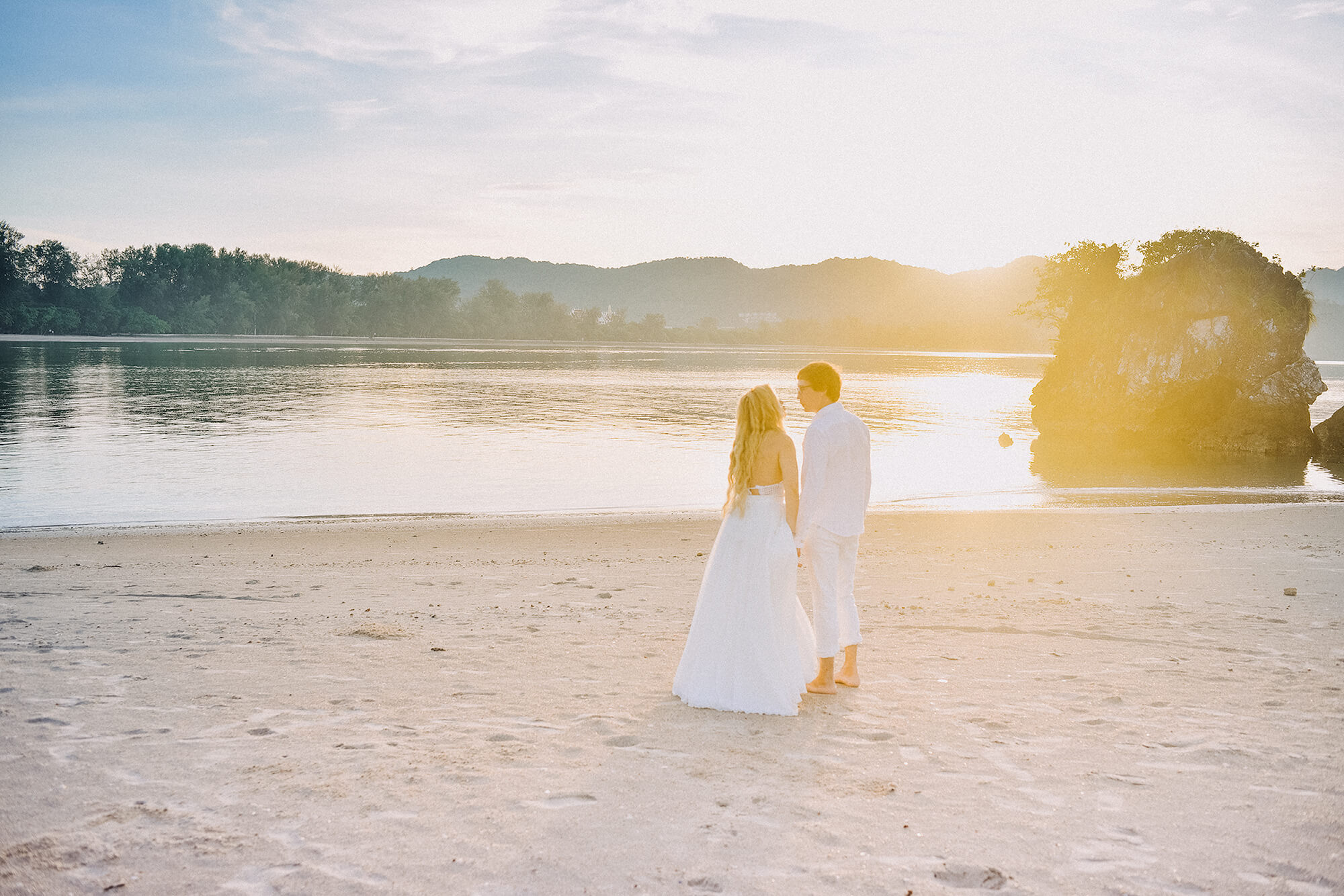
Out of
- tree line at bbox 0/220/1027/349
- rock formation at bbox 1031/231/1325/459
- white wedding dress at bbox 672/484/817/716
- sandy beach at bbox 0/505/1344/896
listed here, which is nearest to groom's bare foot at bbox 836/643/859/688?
sandy beach at bbox 0/505/1344/896

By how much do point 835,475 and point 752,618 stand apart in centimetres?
111

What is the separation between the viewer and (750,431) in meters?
6.02

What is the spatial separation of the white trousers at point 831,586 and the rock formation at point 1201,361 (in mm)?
32787

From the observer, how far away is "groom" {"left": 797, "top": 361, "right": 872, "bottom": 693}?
606 cm

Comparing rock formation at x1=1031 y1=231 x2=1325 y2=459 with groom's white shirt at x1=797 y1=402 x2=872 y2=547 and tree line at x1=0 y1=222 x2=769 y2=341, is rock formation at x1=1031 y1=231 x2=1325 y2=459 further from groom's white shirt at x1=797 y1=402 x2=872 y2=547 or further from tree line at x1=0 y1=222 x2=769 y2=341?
tree line at x1=0 y1=222 x2=769 y2=341

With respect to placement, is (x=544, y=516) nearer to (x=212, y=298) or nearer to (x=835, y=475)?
(x=835, y=475)

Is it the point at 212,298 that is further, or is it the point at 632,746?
the point at 212,298

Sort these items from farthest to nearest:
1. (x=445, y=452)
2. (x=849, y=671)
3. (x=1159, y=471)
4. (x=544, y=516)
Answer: (x=1159, y=471)
(x=445, y=452)
(x=544, y=516)
(x=849, y=671)

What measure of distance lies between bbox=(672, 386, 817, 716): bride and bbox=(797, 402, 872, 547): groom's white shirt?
0.10 m

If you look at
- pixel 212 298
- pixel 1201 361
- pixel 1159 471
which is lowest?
pixel 1159 471

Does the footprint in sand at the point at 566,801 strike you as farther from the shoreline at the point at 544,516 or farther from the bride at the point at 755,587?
the shoreline at the point at 544,516

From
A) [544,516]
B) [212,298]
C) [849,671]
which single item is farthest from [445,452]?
[212,298]

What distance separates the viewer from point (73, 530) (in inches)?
583

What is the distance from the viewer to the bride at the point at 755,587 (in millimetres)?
6051
